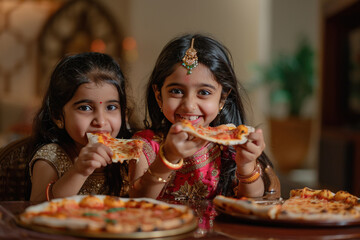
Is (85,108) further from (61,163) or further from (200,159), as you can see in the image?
(200,159)

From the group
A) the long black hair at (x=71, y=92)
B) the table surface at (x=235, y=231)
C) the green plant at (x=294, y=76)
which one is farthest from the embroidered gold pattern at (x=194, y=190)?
the green plant at (x=294, y=76)

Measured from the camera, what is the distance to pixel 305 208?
1176 mm

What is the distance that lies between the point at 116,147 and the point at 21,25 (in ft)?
23.8

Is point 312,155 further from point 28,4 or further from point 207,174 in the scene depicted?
point 207,174

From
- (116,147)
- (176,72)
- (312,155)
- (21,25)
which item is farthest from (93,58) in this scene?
(312,155)

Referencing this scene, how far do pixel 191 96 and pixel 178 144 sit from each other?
0.91ft

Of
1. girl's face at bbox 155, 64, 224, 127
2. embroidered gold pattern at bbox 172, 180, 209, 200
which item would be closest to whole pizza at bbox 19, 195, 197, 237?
girl's face at bbox 155, 64, 224, 127

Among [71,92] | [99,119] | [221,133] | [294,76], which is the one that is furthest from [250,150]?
[294,76]

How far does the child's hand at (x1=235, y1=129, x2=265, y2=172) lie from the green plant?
254 inches

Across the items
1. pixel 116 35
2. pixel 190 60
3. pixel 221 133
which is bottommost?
pixel 221 133

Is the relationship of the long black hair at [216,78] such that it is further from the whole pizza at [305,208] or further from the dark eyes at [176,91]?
the whole pizza at [305,208]

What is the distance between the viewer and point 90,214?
1027 millimetres

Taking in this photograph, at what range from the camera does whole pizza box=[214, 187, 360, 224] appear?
106 centimetres

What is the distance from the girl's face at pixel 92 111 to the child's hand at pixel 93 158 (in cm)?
23
